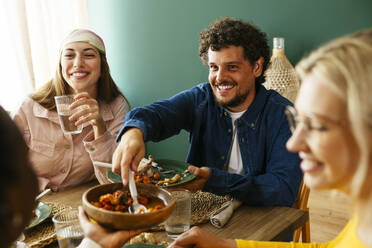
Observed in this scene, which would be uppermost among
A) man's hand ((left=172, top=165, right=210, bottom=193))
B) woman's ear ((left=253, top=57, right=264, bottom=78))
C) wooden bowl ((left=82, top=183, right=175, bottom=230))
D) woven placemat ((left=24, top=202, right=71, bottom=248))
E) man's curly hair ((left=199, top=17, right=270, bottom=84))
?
man's curly hair ((left=199, top=17, right=270, bottom=84))

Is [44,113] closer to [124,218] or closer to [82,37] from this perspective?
[82,37]

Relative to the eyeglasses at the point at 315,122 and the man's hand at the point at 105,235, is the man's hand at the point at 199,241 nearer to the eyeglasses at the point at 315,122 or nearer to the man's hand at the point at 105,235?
the man's hand at the point at 105,235

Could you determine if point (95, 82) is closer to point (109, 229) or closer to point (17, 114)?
point (17, 114)

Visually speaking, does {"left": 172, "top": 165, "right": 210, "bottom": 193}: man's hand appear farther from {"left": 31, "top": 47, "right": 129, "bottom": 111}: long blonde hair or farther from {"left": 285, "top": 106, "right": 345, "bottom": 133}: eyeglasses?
{"left": 31, "top": 47, "right": 129, "bottom": 111}: long blonde hair

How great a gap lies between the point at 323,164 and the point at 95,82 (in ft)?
5.38

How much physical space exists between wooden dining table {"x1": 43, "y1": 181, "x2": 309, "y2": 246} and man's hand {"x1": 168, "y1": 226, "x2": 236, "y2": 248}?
0.26ft

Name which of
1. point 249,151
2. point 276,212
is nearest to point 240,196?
point 276,212

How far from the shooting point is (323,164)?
0.71 metres

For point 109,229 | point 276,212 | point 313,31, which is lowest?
point 276,212

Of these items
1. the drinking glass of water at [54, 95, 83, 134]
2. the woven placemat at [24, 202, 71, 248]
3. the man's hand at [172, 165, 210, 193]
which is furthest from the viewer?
the drinking glass of water at [54, 95, 83, 134]

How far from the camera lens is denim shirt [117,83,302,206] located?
141 centimetres

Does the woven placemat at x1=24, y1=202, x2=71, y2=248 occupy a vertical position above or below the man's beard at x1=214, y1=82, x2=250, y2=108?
below

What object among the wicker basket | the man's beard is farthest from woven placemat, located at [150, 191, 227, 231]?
the wicker basket

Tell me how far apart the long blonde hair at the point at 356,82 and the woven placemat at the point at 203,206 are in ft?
2.17
